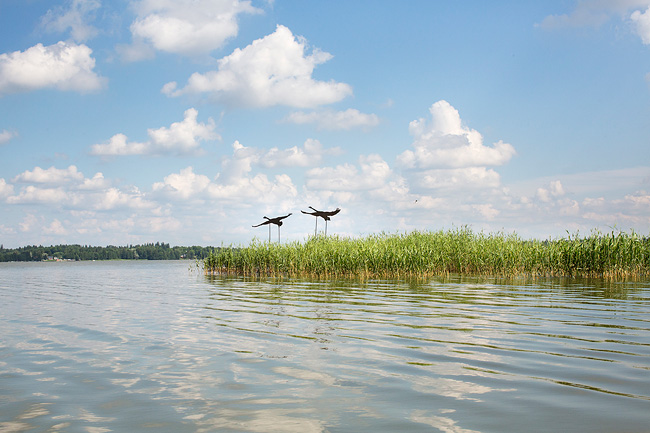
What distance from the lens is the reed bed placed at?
74.8ft

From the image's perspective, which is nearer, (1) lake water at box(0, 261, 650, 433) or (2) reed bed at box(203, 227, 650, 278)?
(1) lake water at box(0, 261, 650, 433)

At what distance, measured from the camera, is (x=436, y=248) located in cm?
2570

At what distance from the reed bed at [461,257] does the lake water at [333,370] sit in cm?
1129

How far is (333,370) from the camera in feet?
19.9

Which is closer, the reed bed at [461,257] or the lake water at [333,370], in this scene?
the lake water at [333,370]

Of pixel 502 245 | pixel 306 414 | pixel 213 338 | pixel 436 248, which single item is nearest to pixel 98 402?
pixel 306 414

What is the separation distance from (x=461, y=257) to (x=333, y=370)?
68.1 feet

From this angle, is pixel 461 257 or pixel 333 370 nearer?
pixel 333 370

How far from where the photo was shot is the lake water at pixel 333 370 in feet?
14.4

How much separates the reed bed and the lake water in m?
11.3

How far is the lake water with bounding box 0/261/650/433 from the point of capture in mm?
4395

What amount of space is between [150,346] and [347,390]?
4074mm

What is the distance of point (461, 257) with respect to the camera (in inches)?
1011

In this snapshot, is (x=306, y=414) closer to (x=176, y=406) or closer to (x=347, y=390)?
(x=347, y=390)
